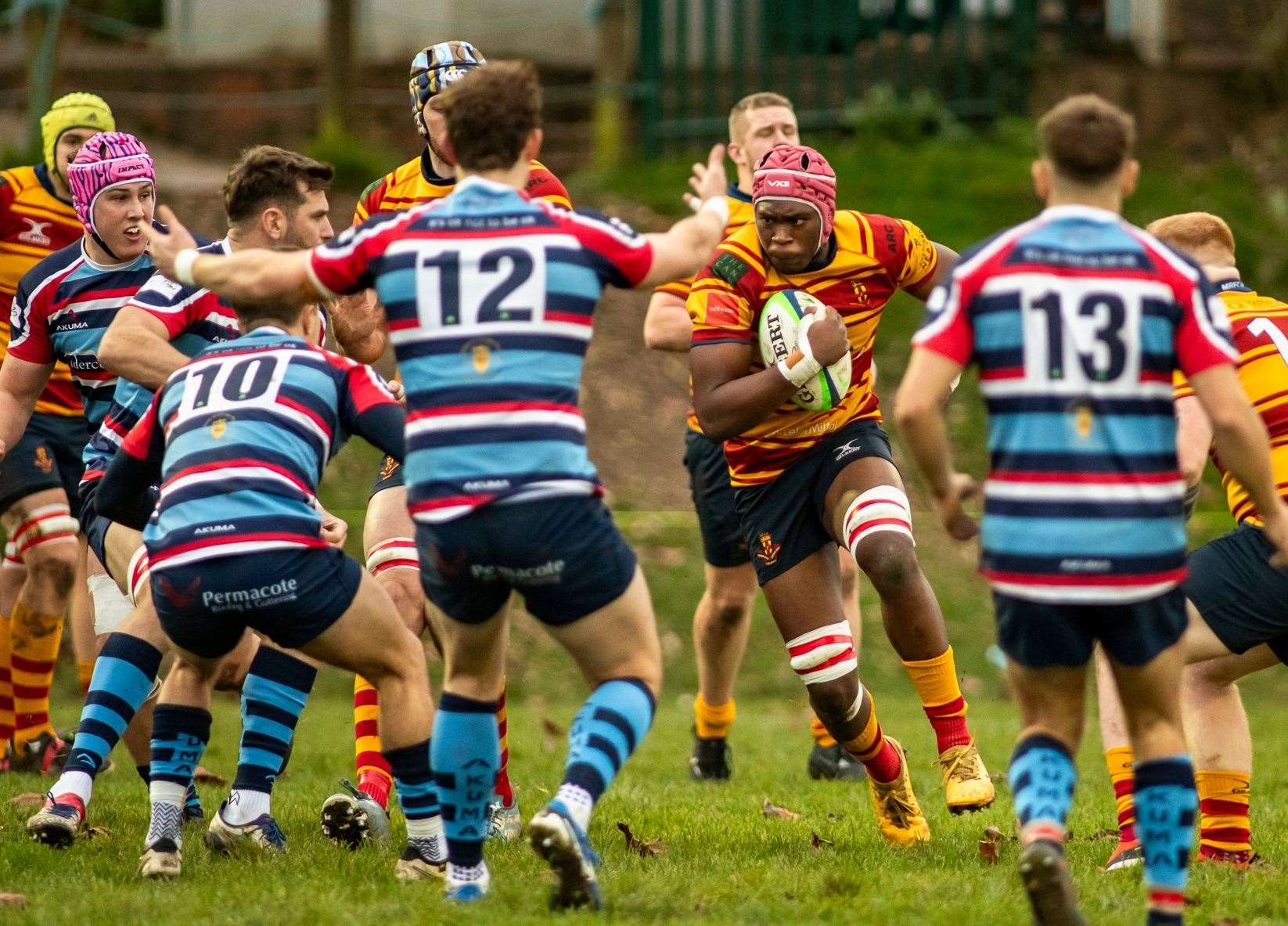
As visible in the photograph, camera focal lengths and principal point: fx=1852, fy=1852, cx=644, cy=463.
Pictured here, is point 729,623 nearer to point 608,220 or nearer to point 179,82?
point 608,220

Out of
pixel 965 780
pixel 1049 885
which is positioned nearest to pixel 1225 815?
pixel 965 780

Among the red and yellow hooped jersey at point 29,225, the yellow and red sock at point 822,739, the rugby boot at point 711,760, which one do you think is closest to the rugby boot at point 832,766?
the yellow and red sock at point 822,739

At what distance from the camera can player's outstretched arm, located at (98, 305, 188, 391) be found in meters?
6.02

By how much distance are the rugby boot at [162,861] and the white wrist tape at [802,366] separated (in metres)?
2.42

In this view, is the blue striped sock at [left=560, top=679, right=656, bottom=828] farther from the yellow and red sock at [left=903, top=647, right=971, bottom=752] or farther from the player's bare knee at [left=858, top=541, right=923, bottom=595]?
the yellow and red sock at [left=903, top=647, right=971, bottom=752]

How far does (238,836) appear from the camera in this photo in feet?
19.5

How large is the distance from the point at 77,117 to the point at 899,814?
480cm

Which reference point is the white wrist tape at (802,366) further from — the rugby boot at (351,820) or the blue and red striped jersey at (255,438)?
the rugby boot at (351,820)

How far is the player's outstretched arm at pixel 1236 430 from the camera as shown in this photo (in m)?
4.49

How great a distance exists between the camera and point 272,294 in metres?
5.00

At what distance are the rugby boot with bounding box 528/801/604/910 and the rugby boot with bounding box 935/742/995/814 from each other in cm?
170

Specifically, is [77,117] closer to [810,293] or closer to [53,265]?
[53,265]

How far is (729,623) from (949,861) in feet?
7.92

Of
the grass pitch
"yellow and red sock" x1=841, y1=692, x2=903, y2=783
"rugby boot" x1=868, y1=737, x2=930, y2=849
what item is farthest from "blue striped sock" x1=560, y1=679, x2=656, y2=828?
"rugby boot" x1=868, y1=737, x2=930, y2=849
